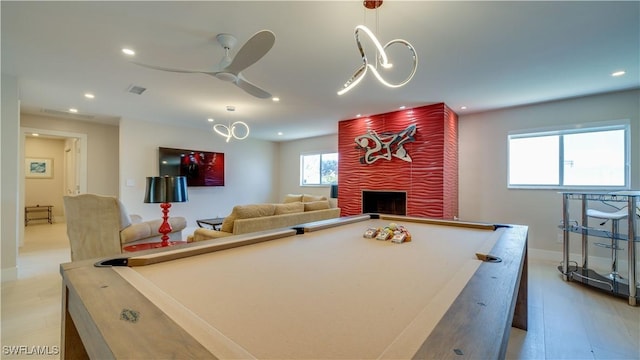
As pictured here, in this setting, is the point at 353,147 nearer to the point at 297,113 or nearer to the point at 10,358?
the point at 297,113

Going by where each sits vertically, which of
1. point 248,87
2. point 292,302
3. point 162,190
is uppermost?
point 248,87

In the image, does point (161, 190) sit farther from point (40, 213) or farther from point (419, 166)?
point (40, 213)

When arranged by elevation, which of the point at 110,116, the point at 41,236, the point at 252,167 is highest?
the point at 110,116

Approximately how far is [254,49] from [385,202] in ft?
13.1

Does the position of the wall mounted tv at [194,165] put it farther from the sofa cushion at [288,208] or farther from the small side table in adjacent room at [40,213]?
the small side table in adjacent room at [40,213]

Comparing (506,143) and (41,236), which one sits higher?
(506,143)

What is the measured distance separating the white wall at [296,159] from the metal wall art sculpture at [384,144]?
1923 millimetres

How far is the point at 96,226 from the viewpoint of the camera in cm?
287

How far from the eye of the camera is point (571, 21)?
84.7 inches

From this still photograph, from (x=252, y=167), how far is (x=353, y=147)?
3416 millimetres

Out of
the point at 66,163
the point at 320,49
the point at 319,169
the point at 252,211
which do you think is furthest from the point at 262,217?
the point at 66,163

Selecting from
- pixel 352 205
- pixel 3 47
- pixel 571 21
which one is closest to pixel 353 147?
pixel 352 205

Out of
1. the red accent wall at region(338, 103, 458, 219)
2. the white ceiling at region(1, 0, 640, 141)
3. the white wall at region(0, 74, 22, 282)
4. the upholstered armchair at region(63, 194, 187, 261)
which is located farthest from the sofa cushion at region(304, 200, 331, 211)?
the white wall at region(0, 74, 22, 282)

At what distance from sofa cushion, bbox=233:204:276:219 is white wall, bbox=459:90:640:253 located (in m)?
3.61
